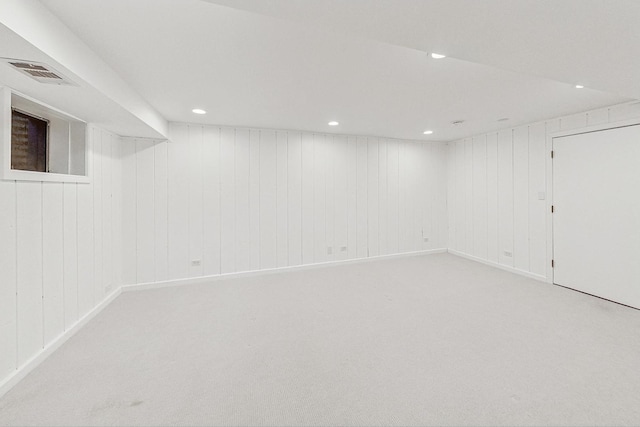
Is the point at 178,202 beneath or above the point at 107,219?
above

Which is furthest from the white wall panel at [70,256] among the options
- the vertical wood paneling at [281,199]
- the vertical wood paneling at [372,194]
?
the vertical wood paneling at [372,194]

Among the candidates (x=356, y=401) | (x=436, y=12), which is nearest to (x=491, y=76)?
(x=436, y=12)

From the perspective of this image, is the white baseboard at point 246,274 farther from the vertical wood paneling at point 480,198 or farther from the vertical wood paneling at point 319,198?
the vertical wood paneling at point 480,198

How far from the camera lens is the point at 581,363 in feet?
6.45

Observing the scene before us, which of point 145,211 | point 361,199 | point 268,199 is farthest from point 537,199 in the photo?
point 145,211

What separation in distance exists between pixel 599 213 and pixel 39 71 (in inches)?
212

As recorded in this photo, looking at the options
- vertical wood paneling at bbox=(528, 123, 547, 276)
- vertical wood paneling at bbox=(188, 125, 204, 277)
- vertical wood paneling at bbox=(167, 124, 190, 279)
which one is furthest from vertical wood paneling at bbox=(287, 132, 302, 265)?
vertical wood paneling at bbox=(528, 123, 547, 276)

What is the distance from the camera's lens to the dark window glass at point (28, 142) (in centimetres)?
187

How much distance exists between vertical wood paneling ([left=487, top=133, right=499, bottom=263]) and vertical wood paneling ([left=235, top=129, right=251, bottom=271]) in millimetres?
4040

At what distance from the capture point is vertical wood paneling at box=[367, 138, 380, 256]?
4.83 metres

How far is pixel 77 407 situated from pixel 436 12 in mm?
2946

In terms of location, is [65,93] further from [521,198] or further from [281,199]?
[521,198]

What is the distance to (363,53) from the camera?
1829mm

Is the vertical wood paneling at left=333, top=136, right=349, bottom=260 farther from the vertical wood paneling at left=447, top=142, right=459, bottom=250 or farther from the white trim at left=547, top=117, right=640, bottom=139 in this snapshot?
the white trim at left=547, top=117, right=640, bottom=139
